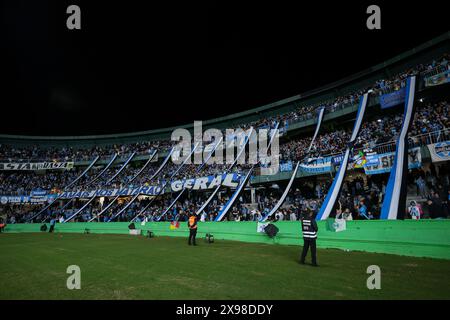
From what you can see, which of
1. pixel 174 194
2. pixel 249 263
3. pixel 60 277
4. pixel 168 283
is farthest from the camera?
pixel 174 194

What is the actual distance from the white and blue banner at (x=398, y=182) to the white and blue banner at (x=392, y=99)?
347 cm

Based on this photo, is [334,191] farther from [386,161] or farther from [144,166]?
[144,166]

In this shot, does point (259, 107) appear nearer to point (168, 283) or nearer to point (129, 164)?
point (129, 164)

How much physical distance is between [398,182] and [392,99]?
36.2 feet

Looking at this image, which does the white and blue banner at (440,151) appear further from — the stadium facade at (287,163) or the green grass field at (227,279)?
the green grass field at (227,279)

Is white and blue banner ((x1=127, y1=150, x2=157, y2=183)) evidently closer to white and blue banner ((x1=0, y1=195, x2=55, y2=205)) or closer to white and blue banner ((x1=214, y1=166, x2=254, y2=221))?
white and blue banner ((x1=0, y1=195, x2=55, y2=205))

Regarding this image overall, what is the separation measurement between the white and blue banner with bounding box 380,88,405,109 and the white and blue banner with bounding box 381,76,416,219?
3.47 metres

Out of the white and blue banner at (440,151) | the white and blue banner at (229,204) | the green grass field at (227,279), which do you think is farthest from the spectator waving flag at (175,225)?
the white and blue banner at (440,151)

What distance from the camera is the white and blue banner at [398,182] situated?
561 inches

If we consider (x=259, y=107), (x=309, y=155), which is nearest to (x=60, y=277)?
(x=309, y=155)

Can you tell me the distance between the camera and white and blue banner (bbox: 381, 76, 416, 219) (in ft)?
46.8

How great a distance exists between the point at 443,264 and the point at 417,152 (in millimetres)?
11076

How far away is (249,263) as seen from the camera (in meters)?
8.87

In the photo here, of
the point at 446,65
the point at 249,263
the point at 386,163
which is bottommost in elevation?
the point at 249,263
